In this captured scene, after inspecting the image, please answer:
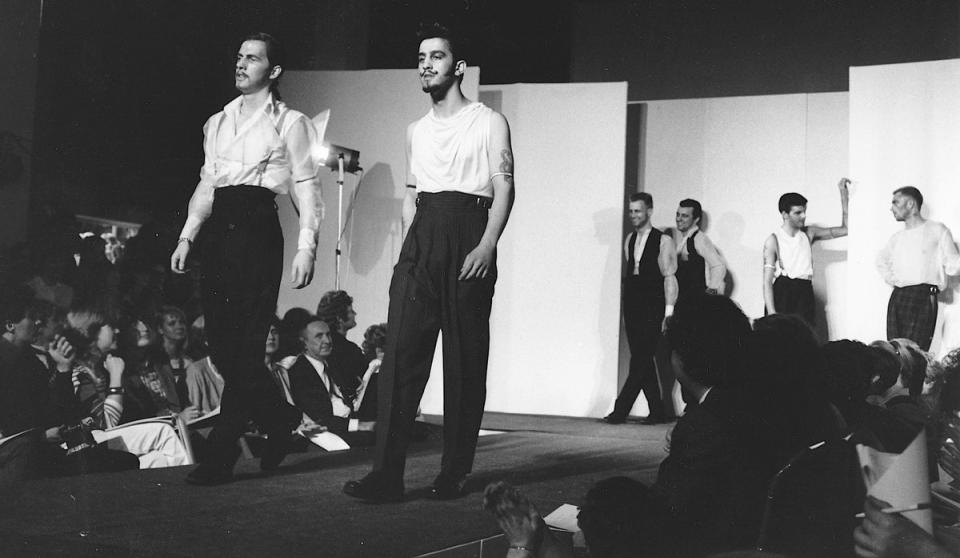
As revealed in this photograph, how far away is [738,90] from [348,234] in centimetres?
146

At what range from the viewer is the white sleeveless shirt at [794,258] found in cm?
297

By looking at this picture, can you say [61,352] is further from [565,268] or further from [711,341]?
[565,268]

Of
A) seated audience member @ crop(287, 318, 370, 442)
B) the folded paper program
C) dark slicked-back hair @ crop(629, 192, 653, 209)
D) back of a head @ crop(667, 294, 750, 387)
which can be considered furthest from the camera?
dark slicked-back hair @ crop(629, 192, 653, 209)

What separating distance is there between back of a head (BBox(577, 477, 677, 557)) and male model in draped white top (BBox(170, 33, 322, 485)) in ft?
3.31

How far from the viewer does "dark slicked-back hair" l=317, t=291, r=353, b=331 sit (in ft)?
8.11

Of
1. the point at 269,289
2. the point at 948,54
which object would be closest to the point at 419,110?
the point at 269,289

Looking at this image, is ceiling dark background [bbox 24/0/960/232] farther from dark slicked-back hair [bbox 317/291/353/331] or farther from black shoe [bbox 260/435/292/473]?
black shoe [bbox 260/435/292/473]

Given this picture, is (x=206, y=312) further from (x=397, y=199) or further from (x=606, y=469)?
(x=606, y=469)

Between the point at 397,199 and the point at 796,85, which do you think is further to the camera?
A: the point at 796,85

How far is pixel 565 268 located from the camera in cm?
323

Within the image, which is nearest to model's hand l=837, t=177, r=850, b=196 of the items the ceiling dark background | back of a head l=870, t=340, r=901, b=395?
the ceiling dark background

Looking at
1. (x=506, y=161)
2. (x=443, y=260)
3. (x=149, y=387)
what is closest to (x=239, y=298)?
(x=149, y=387)

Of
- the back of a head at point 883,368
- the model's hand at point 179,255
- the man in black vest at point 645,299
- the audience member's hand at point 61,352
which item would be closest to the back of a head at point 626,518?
the back of a head at point 883,368

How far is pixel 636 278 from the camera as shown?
3184mm
